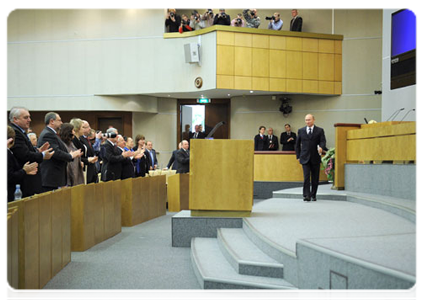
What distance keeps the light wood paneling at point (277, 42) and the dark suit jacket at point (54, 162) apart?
9.44m

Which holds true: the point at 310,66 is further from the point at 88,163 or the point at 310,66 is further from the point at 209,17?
the point at 88,163

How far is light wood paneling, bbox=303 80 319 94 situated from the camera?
14.4m

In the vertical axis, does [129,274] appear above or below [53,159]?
below

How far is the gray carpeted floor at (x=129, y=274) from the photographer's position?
3990 millimetres

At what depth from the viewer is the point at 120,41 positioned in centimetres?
1492

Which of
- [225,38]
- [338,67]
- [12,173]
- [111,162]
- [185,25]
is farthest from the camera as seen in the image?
[338,67]

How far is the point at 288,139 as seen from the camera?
1480 cm

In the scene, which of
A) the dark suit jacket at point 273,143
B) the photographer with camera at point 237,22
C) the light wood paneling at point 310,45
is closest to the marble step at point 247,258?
the dark suit jacket at point 273,143

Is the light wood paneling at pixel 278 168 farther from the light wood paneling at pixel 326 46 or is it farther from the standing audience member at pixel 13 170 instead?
the standing audience member at pixel 13 170

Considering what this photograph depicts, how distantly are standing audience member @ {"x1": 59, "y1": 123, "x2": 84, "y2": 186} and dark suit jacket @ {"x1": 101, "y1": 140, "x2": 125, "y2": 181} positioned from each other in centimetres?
99

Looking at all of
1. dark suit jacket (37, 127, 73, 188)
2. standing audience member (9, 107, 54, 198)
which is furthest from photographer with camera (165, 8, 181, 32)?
standing audience member (9, 107, 54, 198)

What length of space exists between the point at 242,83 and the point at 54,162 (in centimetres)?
896

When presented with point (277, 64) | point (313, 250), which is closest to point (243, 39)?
point (277, 64)
